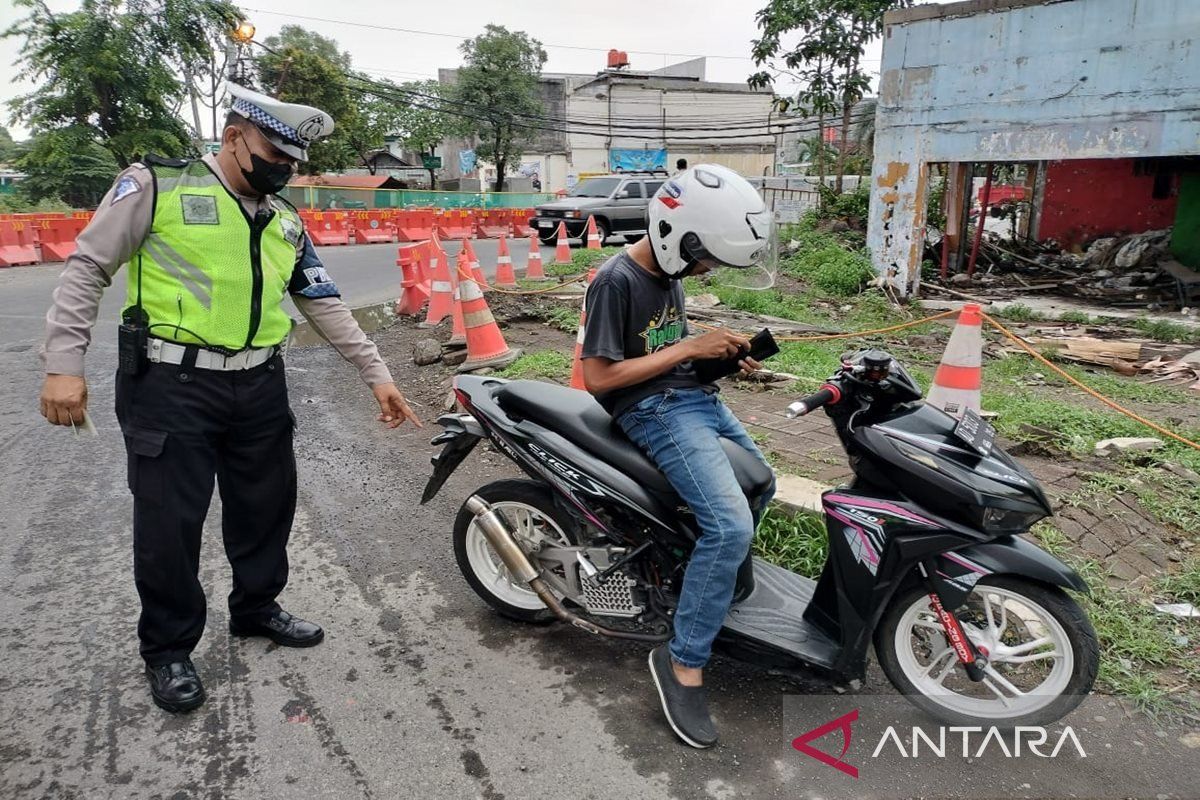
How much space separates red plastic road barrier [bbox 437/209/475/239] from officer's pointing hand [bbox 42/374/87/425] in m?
22.0

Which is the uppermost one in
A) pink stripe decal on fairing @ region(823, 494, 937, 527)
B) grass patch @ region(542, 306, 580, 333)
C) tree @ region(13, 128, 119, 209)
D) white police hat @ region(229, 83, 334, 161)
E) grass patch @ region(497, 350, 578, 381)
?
tree @ region(13, 128, 119, 209)

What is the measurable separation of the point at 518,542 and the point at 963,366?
106 inches

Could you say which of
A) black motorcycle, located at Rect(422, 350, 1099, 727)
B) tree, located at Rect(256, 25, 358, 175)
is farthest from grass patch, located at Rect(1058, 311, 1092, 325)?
tree, located at Rect(256, 25, 358, 175)

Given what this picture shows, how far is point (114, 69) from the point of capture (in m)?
24.8

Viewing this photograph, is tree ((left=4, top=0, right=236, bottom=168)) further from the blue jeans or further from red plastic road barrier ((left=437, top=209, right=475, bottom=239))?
the blue jeans

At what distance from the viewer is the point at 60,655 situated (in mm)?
2984

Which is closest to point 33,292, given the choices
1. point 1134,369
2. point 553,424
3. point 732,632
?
point 553,424

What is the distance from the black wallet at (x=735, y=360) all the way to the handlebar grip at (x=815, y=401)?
7.7 inches

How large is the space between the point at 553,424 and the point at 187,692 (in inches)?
60.7

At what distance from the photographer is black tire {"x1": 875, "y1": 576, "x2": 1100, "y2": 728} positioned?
2.42 m

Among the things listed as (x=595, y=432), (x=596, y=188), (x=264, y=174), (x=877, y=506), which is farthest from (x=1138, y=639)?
(x=596, y=188)

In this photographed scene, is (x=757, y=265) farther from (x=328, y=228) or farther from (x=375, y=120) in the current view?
(x=375, y=120)

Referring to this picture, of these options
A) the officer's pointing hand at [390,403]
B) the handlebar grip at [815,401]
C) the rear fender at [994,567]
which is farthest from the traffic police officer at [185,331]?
the rear fender at [994,567]

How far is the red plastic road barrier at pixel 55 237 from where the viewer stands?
15406mm
